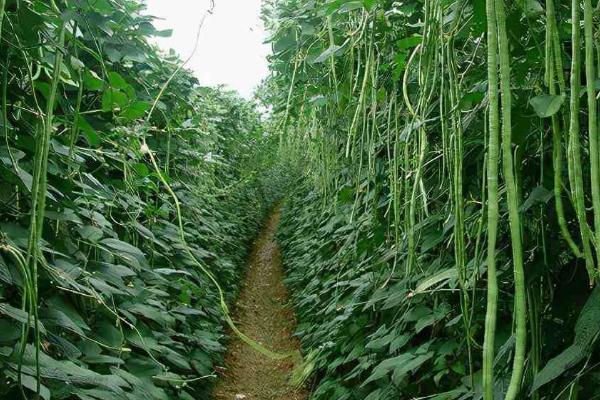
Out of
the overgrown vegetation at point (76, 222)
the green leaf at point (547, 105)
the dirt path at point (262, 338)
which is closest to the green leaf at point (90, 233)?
the overgrown vegetation at point (76, 222)

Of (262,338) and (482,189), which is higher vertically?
(482,189)

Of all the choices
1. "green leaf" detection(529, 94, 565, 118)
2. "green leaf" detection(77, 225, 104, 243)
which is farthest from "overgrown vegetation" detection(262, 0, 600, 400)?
"green leaf" detection(77, 225, 104, 243)

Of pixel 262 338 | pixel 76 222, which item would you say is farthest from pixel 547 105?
pixel 262 338

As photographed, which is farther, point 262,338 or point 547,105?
point 262,338

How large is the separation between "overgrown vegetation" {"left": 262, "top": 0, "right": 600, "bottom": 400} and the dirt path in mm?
672

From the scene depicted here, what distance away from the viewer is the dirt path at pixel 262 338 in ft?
9.08

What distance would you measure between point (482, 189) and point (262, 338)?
10.2 feet

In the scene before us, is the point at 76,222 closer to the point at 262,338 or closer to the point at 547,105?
the point at 547,105

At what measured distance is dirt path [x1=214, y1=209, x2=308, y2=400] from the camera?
109 inches

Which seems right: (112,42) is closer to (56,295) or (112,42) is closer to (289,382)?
(56,295)

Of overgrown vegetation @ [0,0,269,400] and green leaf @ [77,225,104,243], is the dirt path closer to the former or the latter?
overgrown vegetation @ [0,0,269,400]

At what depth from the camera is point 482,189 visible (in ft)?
2.57

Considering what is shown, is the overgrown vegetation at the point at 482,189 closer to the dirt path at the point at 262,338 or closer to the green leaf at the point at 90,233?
the green leaf at the point at 90,233

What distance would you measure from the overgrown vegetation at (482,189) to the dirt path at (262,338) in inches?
26.4
